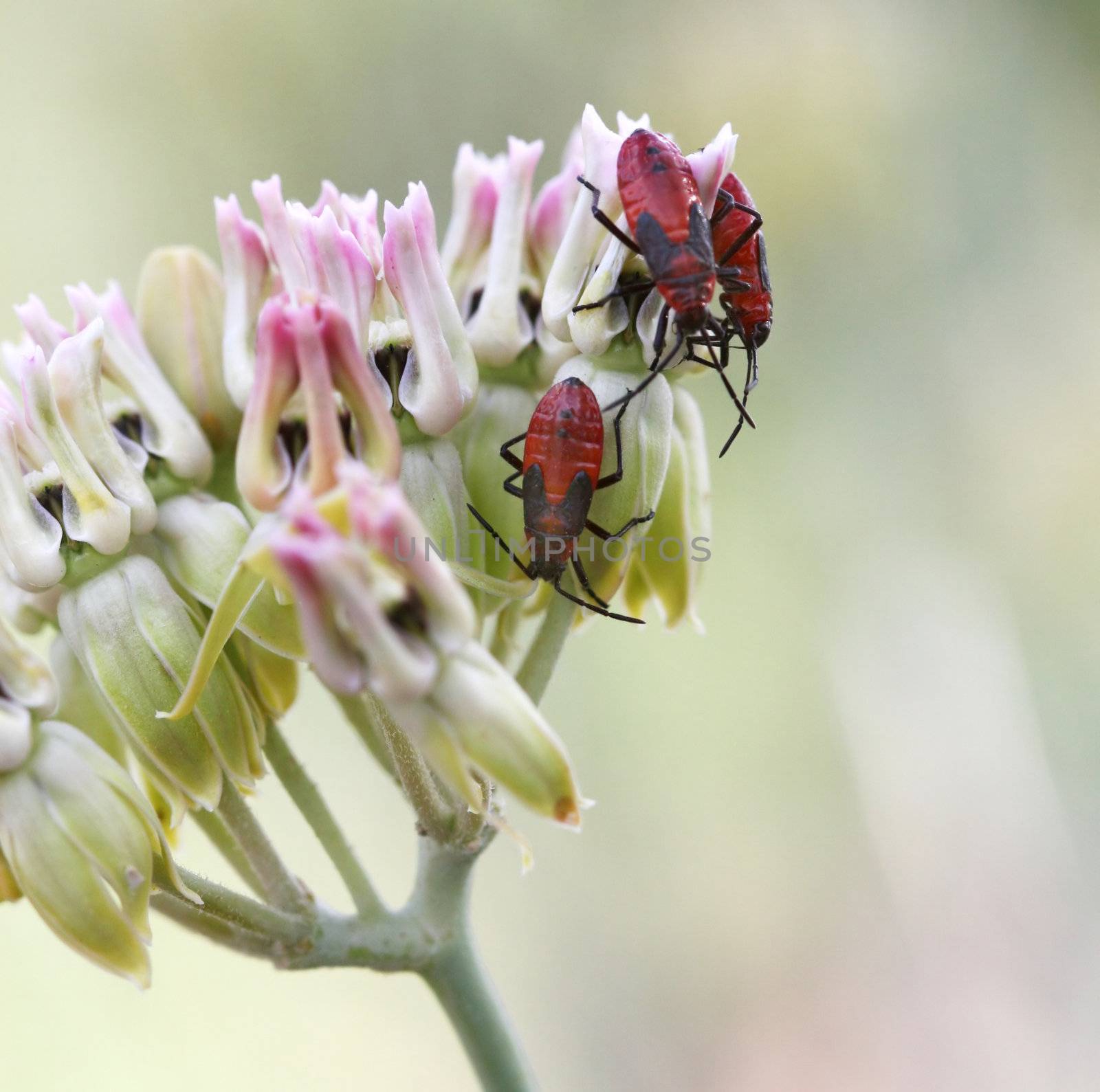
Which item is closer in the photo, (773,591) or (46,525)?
(46,525)

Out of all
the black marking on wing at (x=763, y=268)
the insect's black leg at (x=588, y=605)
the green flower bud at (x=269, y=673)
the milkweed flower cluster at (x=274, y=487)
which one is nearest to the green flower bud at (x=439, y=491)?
the milkweed flower cluster at (x=274, y=487)

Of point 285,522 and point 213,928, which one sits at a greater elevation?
point 285,522

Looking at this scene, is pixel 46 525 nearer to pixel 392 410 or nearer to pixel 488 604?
pixel 392 410

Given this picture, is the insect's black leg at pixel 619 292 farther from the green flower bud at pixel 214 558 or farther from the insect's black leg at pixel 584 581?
the green flower bud at pixel 214 558

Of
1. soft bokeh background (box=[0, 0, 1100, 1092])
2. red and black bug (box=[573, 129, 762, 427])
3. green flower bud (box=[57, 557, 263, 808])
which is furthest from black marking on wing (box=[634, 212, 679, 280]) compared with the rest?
soft bokeh background (box=[0, 0, 1100, 1092])

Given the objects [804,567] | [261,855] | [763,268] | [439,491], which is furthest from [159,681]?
[804,567]

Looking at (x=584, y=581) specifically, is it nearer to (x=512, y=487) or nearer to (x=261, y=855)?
(x=512, y=487)

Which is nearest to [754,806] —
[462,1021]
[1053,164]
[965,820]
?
[965,820]
